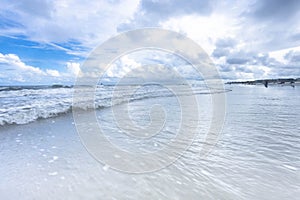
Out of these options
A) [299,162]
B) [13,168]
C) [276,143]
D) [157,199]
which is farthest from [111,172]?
[276,143]

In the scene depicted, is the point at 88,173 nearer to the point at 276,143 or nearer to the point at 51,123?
the point at 276,143

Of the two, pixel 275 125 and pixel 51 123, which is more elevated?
pixel 51 123

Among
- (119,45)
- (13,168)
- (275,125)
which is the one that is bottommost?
(275,125)

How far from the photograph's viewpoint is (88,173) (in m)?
3.94

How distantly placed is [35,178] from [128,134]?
3.50 meters

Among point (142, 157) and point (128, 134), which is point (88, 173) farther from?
point (128, 134)

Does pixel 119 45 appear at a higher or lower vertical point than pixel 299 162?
higher

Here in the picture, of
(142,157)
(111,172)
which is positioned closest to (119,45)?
(142,157)

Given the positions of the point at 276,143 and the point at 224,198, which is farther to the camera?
the point at 276,143

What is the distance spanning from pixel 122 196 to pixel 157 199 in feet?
1.76

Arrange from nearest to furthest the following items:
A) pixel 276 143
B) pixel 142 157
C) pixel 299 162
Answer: pixel 299 162
pixel 142 157
pixel 276 143

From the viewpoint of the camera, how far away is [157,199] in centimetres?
301

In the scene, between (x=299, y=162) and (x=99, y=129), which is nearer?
(x=299, y=162)

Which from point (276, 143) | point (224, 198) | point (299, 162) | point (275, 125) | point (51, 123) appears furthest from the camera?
point (51, 123)
